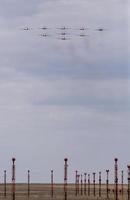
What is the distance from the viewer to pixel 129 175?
162m

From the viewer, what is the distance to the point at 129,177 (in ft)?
531

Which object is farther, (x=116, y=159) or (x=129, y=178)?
(x=129, y=178)

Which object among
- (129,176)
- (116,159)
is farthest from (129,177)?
(116,159)

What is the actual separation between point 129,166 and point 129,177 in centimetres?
809

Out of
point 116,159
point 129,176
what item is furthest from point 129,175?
point 116,159

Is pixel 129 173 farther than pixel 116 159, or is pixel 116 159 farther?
pixel 129 173

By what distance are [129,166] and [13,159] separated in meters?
27.7

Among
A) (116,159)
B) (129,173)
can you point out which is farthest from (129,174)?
(116,159)

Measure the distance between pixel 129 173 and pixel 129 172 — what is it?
4.63 ft

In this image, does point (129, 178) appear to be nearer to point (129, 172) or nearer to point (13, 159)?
point (129, 172)

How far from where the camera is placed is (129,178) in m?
164

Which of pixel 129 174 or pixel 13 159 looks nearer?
pixel 13 159

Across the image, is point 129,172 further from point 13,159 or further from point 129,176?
point 13,159

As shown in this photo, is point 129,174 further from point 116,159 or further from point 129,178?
point 116,159
